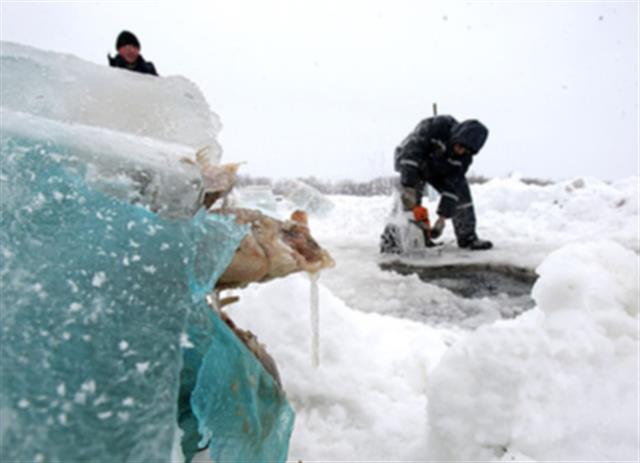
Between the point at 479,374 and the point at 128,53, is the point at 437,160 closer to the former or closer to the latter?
the point at 128,53

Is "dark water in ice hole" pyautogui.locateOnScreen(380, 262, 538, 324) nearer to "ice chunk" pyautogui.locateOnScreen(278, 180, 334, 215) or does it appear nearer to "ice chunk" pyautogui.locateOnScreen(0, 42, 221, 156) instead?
"ice chunk" pyautogui.locateOnScreen(0, 42, 221, 156)

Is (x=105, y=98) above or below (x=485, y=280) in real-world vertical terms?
above

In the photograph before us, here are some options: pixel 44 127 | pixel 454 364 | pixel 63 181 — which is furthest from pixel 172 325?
pixel 454 364

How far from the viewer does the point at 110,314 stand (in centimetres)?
69

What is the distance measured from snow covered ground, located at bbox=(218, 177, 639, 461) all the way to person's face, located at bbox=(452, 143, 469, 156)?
3346mm

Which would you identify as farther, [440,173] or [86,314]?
[440,173]

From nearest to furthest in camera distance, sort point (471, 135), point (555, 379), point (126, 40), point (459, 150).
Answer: point (555, 379), point (126, 40), point (471, 135), point (459, 150)

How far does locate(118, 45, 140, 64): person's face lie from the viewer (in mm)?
3730

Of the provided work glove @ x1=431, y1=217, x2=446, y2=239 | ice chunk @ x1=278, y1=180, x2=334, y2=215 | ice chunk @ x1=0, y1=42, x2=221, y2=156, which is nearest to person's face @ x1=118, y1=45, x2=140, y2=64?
ice chunk @ x1=0, y1=42, x2=221, y2=156

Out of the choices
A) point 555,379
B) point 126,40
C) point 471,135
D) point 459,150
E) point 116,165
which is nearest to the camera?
point 116,165

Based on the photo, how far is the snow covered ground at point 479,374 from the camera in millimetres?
999

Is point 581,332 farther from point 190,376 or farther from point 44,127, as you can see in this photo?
point 44,127

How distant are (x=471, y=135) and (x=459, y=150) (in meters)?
0.27

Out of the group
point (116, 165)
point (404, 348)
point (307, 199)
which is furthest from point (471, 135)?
point (307, 199)
